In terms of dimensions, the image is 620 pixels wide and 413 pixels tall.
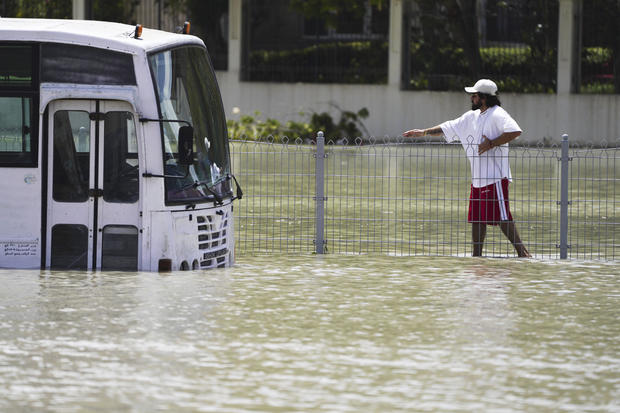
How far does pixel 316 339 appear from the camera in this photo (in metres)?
8.64

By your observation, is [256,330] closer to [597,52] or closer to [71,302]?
[71,302]

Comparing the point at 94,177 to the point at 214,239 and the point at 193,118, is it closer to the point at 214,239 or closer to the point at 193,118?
the point at 193,118

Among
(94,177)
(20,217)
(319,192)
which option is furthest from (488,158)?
(20,217)

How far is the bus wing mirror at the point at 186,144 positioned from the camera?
1084 cm

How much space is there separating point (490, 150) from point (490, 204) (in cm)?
53

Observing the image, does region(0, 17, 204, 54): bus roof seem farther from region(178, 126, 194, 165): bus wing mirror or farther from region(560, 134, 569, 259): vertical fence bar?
region(560, 134, 569, 259): vertical fence bar

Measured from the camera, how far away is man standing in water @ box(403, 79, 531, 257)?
40.8ft

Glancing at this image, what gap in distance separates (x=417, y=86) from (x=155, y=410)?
26.3 m

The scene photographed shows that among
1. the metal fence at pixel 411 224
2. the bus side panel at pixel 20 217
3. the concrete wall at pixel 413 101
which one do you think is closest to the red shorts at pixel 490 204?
the metal fence at pixel 411 224

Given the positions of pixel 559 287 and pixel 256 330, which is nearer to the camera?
pixel 256 330

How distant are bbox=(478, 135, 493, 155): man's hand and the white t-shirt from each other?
5cm

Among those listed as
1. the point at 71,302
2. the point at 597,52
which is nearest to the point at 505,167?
the point at 71,302

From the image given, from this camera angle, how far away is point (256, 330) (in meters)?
8.92

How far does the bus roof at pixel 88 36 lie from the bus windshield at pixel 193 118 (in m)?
0.15
